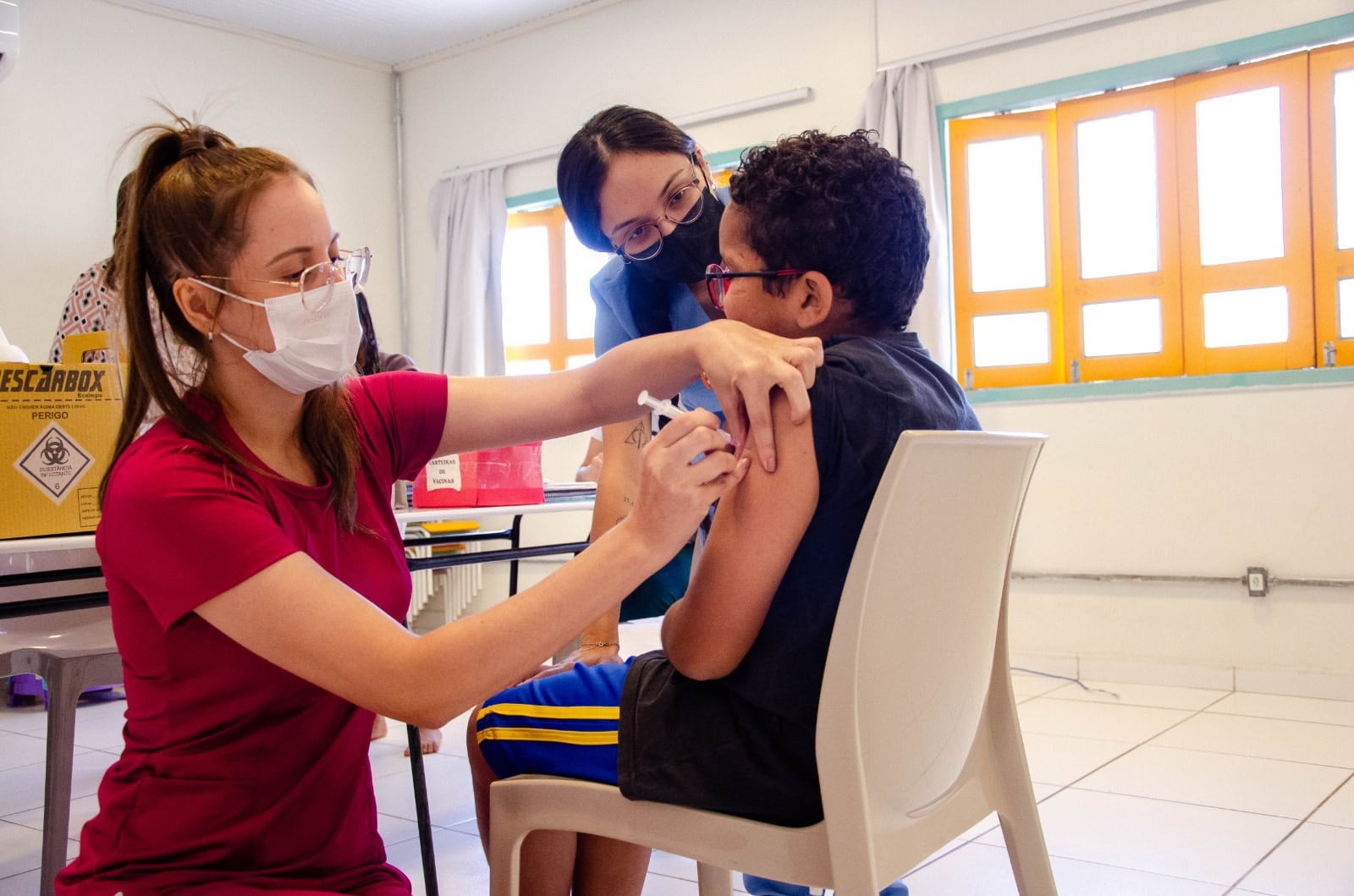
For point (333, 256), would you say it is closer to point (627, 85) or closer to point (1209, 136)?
point (1209, 136)

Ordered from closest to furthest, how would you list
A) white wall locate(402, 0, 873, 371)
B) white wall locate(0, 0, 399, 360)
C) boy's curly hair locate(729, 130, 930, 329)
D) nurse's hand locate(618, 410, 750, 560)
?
nurse's hand locate(618, 410, 750, 560) < boy's curly hair locate(729, 130, 930, 329) < white wall locate(402, 0, 873, 371) < white wall locate(0, 0, 399, 360)

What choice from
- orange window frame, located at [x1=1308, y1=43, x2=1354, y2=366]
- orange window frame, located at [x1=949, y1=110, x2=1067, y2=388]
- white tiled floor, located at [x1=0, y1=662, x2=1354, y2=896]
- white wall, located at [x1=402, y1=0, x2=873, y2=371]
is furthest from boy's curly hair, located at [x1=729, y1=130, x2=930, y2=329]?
white wall, located at [x1=402, y1=0, x2=873, y2=371]

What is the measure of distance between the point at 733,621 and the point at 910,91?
393 centimetres

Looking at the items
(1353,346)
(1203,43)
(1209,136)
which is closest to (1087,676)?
(1353,346)

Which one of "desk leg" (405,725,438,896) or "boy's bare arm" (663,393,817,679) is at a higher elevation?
"boy's bare arm" (663,393,817,679)

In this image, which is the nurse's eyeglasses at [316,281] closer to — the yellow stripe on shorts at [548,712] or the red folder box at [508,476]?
the yellow stripe on shorts at [548,712]

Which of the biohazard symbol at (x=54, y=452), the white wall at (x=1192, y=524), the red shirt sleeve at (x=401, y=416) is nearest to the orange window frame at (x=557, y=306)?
the white wall at (x=1192, y=524)

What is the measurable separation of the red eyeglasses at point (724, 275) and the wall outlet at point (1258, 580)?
3230 millimetres

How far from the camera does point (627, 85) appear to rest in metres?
5.57

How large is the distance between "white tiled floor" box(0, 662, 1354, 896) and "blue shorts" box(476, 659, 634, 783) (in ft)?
2.22

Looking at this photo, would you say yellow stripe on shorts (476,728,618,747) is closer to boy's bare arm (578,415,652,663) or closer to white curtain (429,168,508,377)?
boy's bare arm (578,415,652,663)

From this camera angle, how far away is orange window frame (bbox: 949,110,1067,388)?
4402mm

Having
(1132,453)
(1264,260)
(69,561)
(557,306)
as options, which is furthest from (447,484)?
(557,306)

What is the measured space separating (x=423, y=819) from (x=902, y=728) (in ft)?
3.94
